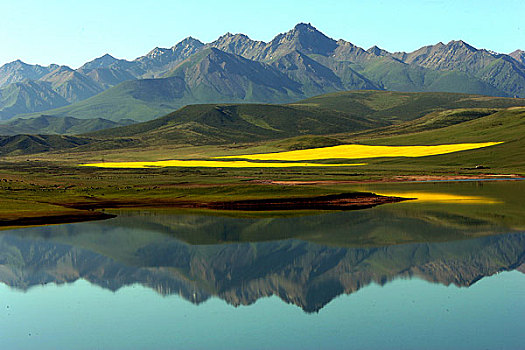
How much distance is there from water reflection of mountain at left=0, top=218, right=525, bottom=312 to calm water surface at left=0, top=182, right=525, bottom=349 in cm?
18

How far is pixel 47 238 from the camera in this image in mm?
67875

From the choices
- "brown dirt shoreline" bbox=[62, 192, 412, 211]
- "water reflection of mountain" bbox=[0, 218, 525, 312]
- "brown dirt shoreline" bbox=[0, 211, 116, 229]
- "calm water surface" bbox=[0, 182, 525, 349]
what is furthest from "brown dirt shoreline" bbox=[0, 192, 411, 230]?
"water reflection of mountain" bbox=[0, 218, 525, 312]

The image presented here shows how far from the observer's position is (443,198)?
340 feet

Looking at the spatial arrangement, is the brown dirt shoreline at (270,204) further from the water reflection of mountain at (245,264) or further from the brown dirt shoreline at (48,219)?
the water reflection of mountain at (245,264)

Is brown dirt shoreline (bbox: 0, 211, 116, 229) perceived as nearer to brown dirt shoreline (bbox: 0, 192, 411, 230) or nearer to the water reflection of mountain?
brown dirt shoreline (bbox: 0, 192, 411, 230)

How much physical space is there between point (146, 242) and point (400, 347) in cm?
3994

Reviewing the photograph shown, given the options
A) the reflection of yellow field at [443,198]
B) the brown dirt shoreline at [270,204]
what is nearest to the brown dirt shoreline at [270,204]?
the brown dirt shoreline at [270,204]

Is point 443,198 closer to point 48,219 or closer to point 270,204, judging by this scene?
point 270,204

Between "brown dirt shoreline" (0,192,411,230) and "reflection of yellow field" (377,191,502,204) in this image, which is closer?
"brown dirt shoreline" (0,192,411,230)

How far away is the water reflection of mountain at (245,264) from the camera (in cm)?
4600

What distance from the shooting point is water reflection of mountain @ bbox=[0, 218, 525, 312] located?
151 feet

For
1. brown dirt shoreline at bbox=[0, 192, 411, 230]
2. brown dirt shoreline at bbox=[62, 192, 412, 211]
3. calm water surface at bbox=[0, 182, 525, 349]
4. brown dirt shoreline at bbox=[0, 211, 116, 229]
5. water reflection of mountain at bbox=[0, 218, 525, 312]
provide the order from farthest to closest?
brown dirt shoreline at bbox=[62, 192, 412, 211] → brown dirt shoreline at bbox=[0, 192, 411, 230] → brown dirt shoreline at bbox=[0, 211, 116, 229] → water reflection of mountain at bbox=[0, 218, 525, 312] → calm water surface at bbox=[0, 182, 525, 349]

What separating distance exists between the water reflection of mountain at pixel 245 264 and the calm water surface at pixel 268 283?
18 centimetres

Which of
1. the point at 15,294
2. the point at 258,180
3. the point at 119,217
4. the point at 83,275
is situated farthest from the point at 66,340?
the point at 258,180
